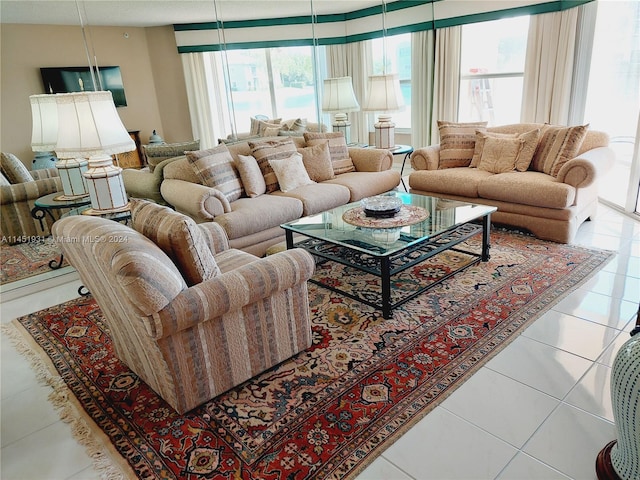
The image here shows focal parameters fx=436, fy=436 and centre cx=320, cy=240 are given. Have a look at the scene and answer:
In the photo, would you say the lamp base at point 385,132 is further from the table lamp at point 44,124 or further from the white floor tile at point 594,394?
the white floor tile at point 594,394

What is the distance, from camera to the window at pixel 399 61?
247 inches

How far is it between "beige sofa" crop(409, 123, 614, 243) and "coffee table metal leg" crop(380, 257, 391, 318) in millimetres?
1871

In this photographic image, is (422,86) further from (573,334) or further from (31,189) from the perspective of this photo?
(31,189)

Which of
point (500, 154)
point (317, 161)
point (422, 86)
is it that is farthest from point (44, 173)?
point (422, 86)

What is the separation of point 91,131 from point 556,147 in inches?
146

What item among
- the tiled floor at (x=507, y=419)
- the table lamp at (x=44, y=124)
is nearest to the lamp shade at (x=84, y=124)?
the table lamp at (x=44, y=124)

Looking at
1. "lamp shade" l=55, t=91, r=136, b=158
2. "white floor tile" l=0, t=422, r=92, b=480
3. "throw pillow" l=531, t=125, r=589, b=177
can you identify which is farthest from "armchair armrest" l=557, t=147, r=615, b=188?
"white floor tile" l=0, t=422, r=92, b=480

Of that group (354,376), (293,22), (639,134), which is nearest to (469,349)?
(354,376)

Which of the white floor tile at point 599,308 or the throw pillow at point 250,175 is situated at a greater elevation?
the throw pillow at point 250,175

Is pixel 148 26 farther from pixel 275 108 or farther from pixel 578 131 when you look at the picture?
pixel 578 131

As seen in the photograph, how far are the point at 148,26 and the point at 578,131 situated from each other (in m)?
3.62

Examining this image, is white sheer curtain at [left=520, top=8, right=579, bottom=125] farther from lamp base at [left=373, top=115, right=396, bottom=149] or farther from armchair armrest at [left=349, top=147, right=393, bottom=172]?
armchair armrest at [left=349, top=147, right=393, bottom=172]

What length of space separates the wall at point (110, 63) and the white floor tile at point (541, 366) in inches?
113

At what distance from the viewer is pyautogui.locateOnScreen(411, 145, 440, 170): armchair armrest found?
4.58 meters
